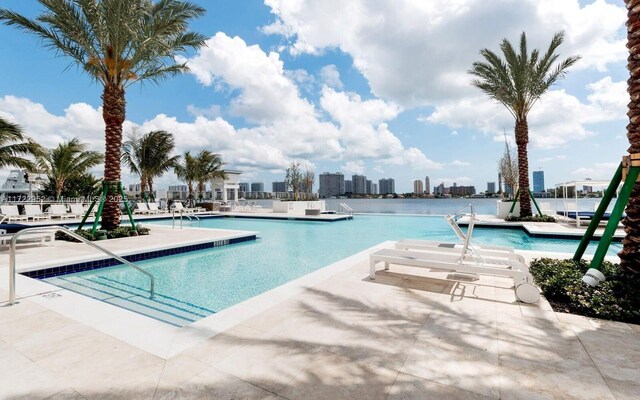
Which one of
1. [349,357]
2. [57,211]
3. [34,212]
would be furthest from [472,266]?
[34,212]

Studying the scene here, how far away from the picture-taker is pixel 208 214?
23.2m

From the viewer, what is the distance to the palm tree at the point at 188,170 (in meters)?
29.1

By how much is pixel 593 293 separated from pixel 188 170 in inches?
1201

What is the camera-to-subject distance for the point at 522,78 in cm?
1437

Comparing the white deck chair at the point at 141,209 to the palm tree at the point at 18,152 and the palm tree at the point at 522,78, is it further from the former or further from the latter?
the palm tree at the point at 522,78

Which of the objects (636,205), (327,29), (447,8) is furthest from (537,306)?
(327,29)

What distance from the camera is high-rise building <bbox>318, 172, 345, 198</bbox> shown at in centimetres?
6361

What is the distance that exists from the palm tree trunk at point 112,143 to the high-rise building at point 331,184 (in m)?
52.3

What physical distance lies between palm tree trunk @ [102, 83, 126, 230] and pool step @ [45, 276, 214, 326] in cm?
528

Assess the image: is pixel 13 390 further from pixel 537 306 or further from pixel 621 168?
pixel 621 168

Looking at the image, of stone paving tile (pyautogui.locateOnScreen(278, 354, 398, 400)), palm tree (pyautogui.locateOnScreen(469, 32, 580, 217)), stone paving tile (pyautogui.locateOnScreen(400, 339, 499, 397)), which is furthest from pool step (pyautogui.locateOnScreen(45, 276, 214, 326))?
palm tree (pyautogui.locateOnScreen(469, 32, 580, 217))

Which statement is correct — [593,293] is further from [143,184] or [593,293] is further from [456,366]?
[143,184]

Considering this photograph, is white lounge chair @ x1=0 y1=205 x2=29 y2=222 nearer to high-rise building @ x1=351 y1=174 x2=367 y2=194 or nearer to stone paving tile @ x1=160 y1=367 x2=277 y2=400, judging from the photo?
stone paving tile @ x1=160 y1=367 x2=277 y2=400

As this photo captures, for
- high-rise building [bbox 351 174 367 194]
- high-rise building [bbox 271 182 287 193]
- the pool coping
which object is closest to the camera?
the pool coping
